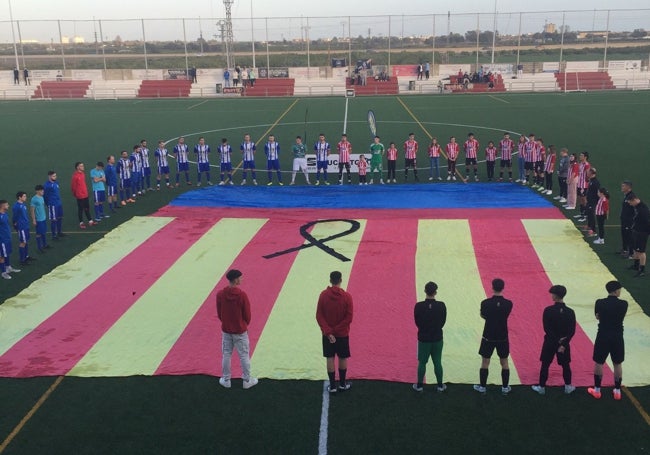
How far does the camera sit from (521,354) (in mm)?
8234

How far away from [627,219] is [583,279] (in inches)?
76.2

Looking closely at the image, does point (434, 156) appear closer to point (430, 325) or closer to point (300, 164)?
point (300, 164)

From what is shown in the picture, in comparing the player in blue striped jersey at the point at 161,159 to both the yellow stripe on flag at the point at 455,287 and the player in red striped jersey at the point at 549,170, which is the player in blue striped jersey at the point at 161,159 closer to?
the yellow stripe on flag at the point at 455,287

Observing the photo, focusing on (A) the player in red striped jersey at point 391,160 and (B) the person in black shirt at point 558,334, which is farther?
(A) the player in red striped jersey at point 391,160

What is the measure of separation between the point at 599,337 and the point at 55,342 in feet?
24.7

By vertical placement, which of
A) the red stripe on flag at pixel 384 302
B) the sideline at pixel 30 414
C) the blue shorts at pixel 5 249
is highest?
the blue shorts at pixel 5 249

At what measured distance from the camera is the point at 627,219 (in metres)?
11.7

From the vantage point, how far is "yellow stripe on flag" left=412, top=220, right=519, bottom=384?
8.00 meters

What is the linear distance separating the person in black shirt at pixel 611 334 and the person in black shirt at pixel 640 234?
14.6 ft

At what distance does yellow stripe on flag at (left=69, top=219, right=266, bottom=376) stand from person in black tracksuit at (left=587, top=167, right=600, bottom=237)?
7666 millimetres

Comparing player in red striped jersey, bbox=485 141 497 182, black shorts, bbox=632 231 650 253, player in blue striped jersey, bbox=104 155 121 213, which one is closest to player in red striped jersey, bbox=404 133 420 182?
player in red striped jersey, bbox=485 141 497 182

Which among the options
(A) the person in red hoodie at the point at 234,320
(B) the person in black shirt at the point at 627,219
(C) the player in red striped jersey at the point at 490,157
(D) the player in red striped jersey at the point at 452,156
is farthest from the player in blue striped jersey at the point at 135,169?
(B) the person in black shirt at the point at 627,219

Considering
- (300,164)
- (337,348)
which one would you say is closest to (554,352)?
(337,348)

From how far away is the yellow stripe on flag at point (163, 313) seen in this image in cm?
821
